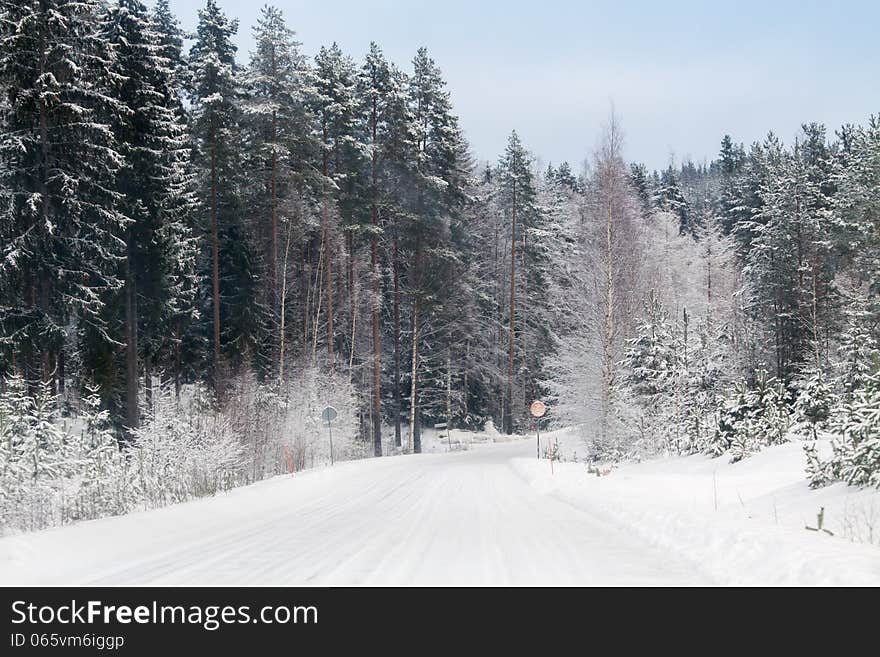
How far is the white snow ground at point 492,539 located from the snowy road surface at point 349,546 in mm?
31

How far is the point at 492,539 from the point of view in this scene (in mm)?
10367

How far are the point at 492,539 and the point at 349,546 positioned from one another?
6.44 ft

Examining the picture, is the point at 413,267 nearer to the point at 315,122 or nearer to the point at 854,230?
the point at 315,122

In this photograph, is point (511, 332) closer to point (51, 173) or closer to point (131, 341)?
point (131, 341)

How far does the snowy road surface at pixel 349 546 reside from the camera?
765cm

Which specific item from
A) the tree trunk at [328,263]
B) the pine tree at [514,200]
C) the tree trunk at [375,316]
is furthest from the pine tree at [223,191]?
the pine tree at [514,200]

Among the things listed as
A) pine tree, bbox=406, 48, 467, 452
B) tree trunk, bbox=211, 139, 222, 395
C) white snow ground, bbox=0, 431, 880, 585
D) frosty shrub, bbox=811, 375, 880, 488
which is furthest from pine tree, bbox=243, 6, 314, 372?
frosty shrub, bbox=811, 375, 880, 488

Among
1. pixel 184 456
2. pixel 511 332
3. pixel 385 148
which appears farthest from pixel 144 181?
pixel 511 332

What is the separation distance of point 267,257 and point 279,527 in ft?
94.8

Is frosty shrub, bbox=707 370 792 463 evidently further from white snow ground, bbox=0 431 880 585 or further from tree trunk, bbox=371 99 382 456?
tree trunk, bbox=371 99 382 456

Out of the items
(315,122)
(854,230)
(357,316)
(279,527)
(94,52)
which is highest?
(315,122)

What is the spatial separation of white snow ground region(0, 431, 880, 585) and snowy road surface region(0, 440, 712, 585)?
0.10ft

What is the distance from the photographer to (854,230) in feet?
134
